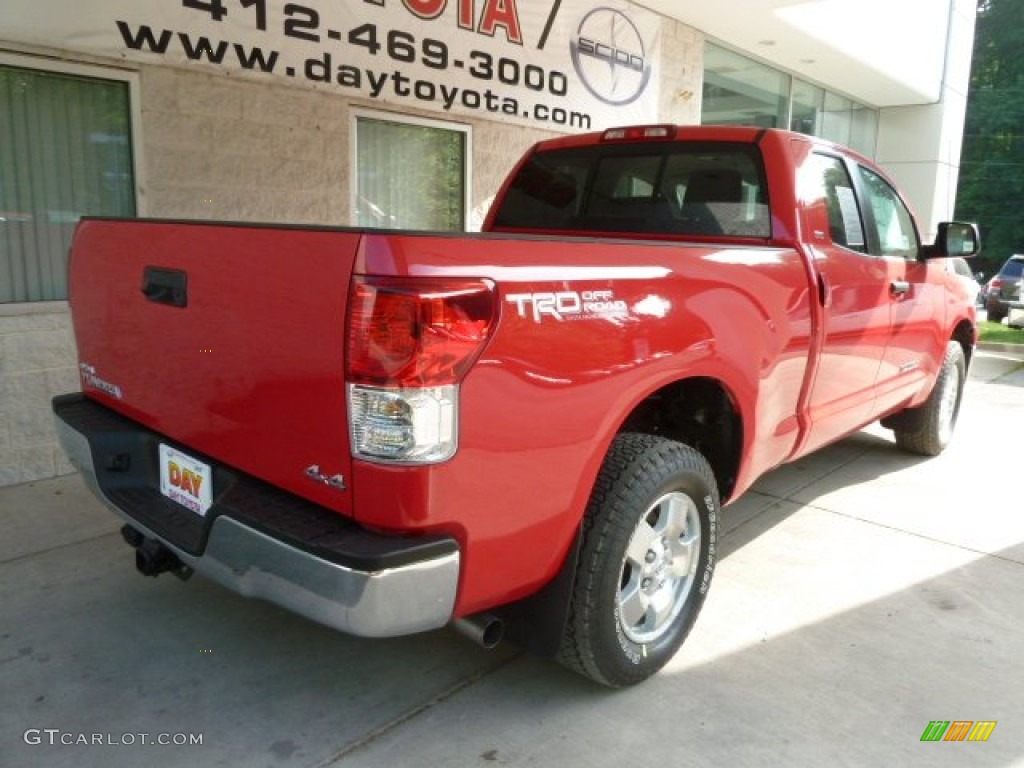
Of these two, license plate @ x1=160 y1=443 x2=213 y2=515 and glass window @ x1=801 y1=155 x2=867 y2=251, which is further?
glass window @ x1=801 y1=155 x2=867 y2=251

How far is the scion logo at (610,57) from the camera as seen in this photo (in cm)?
792

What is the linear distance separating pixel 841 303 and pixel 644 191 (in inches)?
40.3

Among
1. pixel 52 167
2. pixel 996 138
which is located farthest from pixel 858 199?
pixel 996 138

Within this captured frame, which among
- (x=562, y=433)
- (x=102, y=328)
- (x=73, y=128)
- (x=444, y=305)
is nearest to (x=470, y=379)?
(x=444, y=305)

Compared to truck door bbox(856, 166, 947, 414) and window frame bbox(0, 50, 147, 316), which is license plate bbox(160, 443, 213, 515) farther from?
truck door bbox(856, 166, 947, 414)

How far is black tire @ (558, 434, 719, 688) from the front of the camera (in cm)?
245

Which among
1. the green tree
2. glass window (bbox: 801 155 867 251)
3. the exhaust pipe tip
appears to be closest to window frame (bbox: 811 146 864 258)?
glass window (bbox: 801 155 867 251)

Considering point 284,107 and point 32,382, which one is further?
point 284,107

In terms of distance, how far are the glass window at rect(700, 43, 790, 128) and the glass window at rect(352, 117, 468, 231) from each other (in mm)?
4384

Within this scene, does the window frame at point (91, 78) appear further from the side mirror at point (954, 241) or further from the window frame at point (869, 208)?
the side mirror at point (954, 241)

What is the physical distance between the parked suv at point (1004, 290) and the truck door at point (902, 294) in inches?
595

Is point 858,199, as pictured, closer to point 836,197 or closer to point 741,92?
point 836,197

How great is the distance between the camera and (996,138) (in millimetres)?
41594

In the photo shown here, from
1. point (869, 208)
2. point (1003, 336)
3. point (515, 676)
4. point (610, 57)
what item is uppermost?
point (610, 57)
